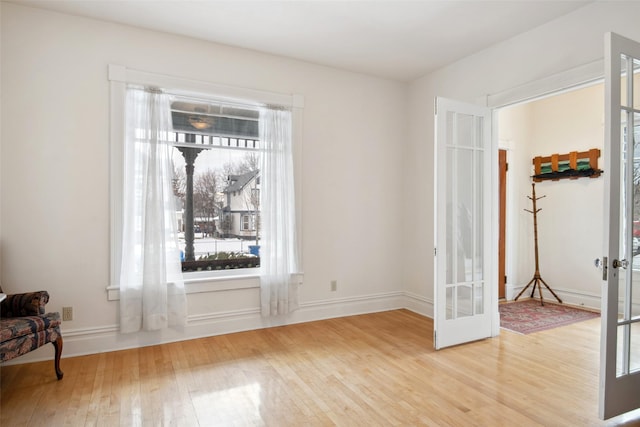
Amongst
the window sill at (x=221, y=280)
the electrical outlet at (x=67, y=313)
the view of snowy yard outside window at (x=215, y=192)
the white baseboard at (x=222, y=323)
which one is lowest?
the white baseboard at (x=222, y=323)

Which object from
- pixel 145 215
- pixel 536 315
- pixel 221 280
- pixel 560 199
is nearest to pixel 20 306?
pixel 145 215

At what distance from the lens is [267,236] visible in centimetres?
398

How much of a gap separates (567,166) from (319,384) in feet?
15.4

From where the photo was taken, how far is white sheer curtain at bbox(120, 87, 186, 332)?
3381 mm

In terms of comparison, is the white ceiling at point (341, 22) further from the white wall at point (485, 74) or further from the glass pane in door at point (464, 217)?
the glass pane in door at point (464, 217)

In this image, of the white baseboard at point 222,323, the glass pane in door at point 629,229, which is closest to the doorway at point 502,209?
the white baseboard at point 222,323

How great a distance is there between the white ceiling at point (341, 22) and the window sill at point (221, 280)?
7.83 feet

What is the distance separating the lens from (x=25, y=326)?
2543 millimetres

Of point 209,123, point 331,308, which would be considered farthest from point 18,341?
point 331,308

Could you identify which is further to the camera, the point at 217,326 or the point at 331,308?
the point at 331,308

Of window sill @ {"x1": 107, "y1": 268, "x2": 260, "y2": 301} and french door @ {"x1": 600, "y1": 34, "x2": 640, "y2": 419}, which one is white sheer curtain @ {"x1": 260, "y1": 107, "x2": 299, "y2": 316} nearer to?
window sill @ {"x1": 107, "y1": 268, "x2": 260, "y2": 301}

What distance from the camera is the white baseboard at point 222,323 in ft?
10.6

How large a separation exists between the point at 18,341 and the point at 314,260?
270cm

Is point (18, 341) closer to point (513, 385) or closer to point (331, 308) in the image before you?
point (331, 308)
